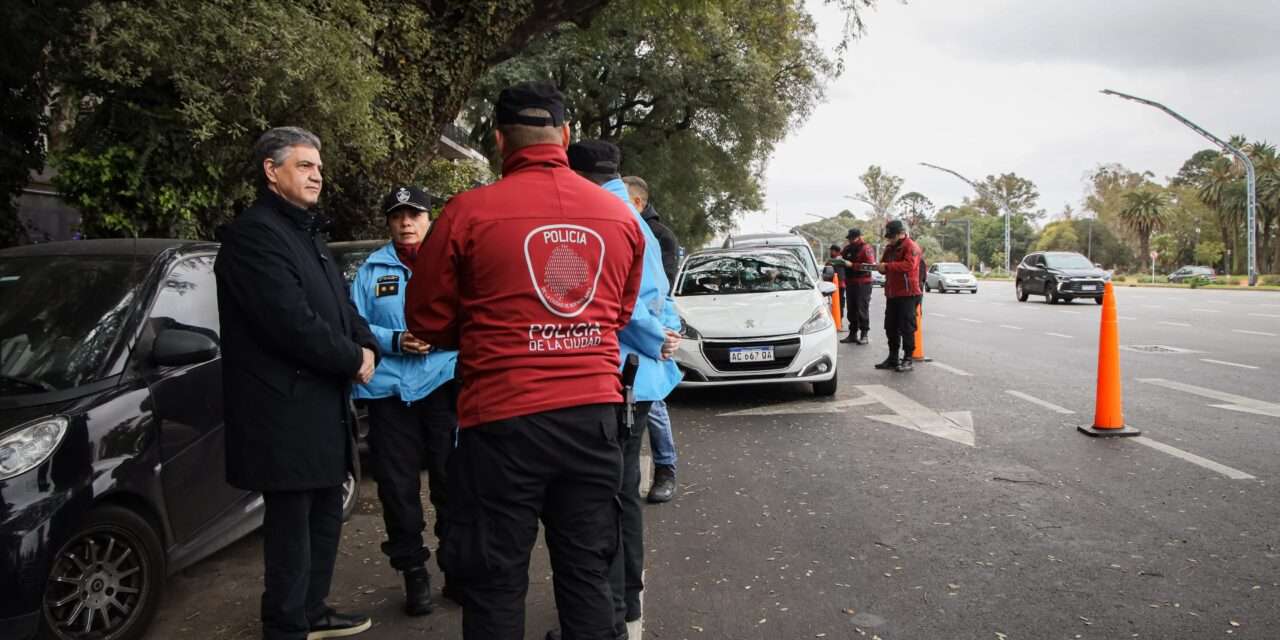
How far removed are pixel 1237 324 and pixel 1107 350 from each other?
12.4 meters

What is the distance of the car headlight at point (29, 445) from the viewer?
3.09 meters

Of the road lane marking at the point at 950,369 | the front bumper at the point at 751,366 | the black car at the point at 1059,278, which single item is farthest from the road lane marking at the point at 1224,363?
the black car at the point at 1059,278

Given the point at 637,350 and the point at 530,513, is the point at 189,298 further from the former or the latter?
the point at 530,513

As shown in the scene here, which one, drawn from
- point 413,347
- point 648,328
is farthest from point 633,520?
point 413,347

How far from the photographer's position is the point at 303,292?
124 inches

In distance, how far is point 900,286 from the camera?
34.0 ft

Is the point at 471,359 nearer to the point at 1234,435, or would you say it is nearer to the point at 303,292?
the point at 303,292

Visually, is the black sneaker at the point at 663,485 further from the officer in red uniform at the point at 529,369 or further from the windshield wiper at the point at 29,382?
the windshield wiper at the point at 29,382

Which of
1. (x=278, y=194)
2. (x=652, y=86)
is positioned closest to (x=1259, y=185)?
(x=652, y=86)

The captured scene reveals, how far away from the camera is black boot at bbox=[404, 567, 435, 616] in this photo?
386cm

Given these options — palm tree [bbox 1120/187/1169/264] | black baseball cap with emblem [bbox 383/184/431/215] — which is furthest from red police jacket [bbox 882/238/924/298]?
palm tree [bbox 1120/187/1169/264]

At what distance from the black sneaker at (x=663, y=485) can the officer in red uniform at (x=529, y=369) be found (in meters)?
3.01

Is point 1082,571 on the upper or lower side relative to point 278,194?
lower

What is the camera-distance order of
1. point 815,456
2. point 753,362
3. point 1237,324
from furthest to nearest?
1. point 1237,324
2. point 753,362
3. point 815,456
